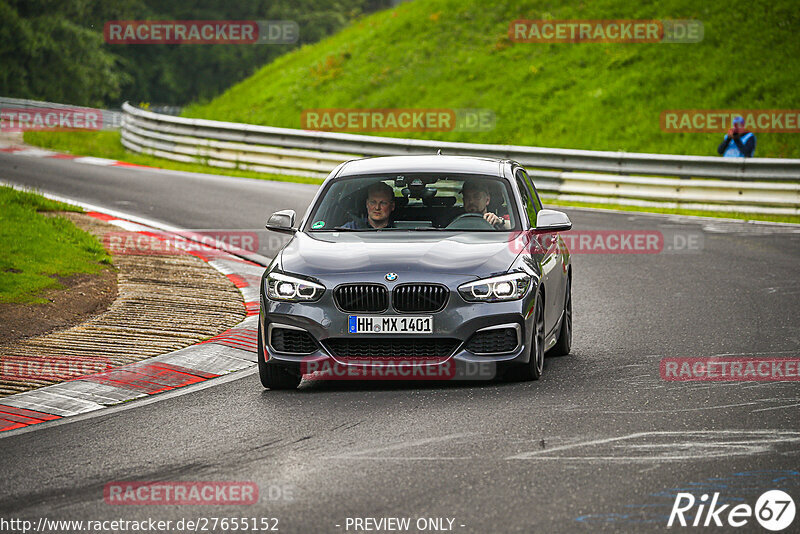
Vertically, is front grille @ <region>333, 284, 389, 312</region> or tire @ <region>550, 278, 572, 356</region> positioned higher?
front grille @ <region>333, 284, 389, 312</region>

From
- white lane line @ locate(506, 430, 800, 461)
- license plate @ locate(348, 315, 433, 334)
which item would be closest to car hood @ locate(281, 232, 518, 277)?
license plate @ locate(348, 315, 433, 334)

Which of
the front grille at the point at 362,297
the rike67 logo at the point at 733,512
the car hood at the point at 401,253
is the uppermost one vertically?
the car hood at the point at 401,253

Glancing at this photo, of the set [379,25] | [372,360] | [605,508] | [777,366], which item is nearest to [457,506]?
[605,508]

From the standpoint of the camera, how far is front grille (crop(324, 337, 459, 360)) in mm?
8094

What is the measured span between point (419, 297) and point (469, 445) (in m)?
1.56

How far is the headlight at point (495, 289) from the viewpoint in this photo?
8.13 m

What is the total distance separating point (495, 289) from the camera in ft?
26.9

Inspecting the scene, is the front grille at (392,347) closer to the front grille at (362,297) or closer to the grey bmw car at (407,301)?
the grey bmw car at (407,301)

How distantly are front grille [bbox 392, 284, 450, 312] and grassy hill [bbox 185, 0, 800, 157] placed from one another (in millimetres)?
20918

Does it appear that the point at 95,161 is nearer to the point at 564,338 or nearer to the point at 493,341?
the point at 564,338

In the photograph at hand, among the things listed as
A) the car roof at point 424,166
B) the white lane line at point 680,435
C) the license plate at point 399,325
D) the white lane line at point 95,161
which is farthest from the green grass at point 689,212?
the white lane line at point 680,435

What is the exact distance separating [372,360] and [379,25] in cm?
3518

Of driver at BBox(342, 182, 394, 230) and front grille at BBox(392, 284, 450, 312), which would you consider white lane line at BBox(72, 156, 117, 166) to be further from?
front grille at BBox(392, 284, 450, 312)

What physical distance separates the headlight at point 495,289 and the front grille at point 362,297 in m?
0.52
